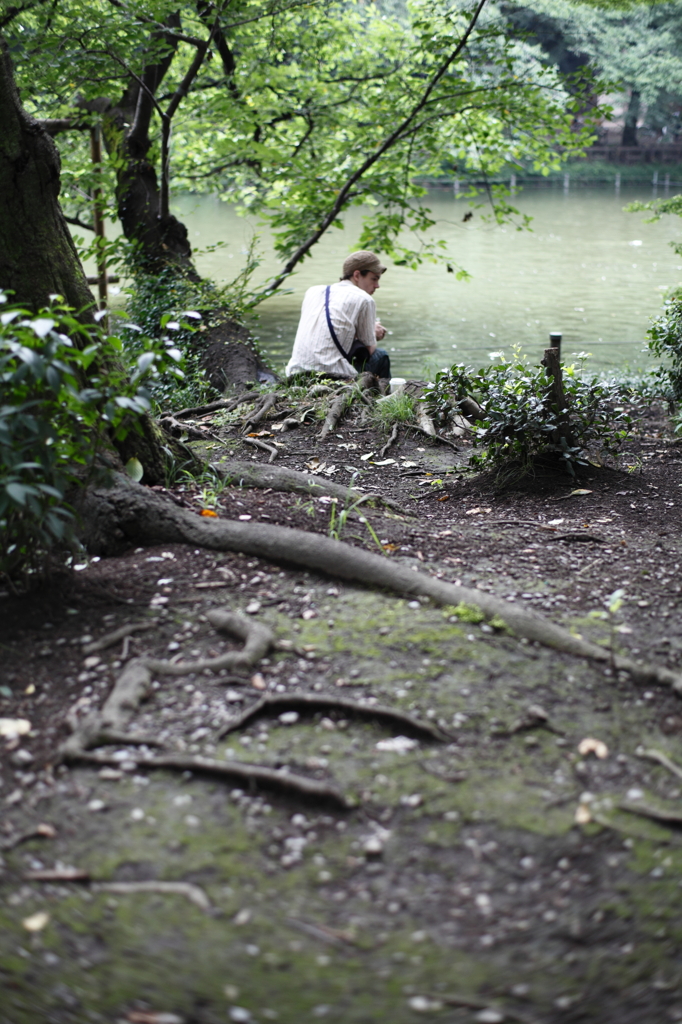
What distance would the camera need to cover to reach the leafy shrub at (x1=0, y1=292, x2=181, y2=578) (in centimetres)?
264

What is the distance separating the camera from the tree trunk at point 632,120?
143 ft

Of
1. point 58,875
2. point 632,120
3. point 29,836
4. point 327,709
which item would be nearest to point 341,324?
point 327,709

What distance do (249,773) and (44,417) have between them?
1.43m

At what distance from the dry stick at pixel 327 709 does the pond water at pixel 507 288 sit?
25.4 ft

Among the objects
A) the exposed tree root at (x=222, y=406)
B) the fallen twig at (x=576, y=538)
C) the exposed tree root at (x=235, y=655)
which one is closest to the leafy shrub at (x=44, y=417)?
the exposed tree root at (x=235, y=655)

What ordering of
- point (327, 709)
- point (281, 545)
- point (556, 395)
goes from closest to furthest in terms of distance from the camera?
point (327, 709) → point (281, 545) → point (556, 395)

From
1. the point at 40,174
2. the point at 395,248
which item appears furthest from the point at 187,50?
the point at 40,174

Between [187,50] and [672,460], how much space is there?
35.2ft

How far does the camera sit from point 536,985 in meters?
1.87

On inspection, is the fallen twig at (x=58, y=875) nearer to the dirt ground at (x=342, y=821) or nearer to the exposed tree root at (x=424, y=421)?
the dirt ground at (x=342, y=821)

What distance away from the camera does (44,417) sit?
285cm

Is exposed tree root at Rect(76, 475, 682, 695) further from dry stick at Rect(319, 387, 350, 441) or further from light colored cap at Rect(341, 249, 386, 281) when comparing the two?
light colored cap at Rect(341, 249, 386, 281)

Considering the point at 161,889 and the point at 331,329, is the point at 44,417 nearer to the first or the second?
the point at 161,889

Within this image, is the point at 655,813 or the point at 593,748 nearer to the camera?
the point at 655,813
